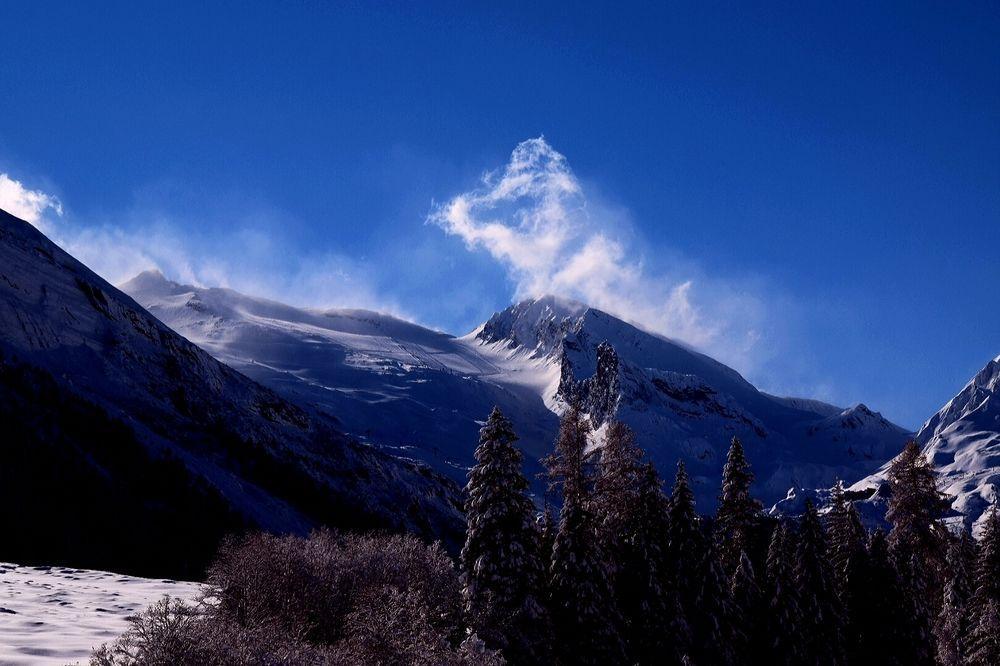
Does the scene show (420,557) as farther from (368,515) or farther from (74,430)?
(368,515)

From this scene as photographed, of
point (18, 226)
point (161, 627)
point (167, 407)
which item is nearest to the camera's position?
point (161, 627)

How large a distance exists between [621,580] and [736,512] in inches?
314

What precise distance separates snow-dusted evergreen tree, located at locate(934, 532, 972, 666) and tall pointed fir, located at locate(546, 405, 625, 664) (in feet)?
71.0

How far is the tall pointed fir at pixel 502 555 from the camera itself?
32.6 m

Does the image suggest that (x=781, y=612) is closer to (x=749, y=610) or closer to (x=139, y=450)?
(x=749, y=610)

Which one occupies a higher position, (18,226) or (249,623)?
(18,226)

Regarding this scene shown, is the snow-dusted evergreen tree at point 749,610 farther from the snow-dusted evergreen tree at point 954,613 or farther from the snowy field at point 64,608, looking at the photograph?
the snowy field at point 64,608

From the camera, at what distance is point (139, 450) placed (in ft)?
248

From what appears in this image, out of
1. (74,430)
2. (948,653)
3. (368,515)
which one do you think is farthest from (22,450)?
(948,653)

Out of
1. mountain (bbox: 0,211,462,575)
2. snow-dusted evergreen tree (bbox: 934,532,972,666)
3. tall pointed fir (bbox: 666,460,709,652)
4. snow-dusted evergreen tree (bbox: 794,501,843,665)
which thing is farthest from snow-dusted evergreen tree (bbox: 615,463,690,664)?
mountain (bbox: 0,211,462,575)

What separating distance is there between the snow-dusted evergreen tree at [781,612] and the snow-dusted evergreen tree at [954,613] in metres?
10.5

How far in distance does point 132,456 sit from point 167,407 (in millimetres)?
17390

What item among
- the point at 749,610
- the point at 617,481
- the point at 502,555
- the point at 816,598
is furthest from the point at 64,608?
the point at 816,598

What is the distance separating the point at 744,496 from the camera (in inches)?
1683
